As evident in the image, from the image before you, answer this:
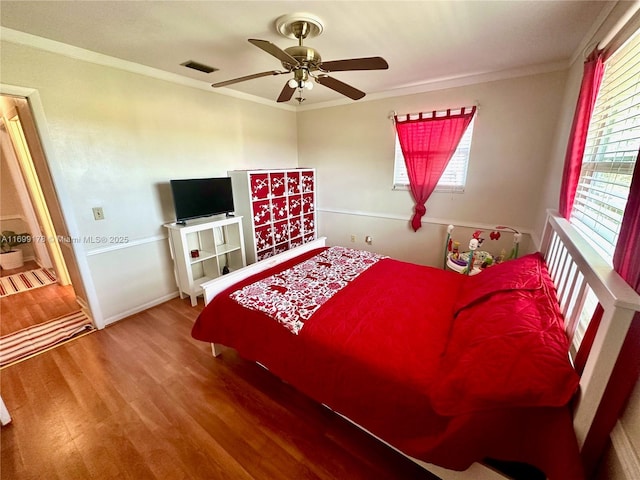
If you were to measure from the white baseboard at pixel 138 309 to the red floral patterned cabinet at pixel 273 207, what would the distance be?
1.01 m

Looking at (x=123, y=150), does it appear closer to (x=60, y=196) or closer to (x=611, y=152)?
(x=60, y=196)

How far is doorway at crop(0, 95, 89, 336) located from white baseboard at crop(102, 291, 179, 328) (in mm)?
354

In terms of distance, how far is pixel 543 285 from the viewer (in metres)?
1.40

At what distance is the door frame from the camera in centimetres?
191

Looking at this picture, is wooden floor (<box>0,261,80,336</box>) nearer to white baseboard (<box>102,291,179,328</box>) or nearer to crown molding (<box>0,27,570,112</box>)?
white baseboard (<box>102,291,179,328</box>)

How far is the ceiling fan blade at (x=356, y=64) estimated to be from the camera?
1.47m

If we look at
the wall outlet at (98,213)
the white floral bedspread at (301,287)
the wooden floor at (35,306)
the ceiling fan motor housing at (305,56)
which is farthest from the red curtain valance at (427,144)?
the wooden floor at (35,306)

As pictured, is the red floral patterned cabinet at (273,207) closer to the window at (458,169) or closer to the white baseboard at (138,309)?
the white baseboard at (138,309)

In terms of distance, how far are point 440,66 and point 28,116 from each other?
3.66 metres

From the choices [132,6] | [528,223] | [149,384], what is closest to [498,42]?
[528,223]

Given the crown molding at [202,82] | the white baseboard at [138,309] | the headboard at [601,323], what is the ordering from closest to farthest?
1. the headboard at [601,323]
2. the crown molding at [202,82]
3. the white baseboard at [138,309]

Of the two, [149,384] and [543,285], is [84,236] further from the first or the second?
[543,285]

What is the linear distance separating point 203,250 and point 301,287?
1826mm

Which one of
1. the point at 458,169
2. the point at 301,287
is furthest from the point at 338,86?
the point at 458,169
